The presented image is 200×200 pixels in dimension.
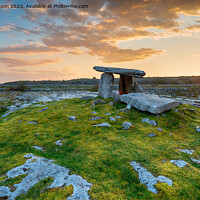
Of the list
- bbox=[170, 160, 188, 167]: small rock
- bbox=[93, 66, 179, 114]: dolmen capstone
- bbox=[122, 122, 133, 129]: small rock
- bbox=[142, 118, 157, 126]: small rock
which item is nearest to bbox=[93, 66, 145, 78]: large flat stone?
bbox=[93, 66, 179, 114]: dolmen capstone

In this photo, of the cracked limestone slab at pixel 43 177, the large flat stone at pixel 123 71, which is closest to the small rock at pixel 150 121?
the large flat stone at pixel 123 71

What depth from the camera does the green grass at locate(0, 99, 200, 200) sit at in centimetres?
524

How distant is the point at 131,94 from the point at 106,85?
14.2ft

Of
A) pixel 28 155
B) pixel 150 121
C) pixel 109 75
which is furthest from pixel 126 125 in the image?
pixel 109 75

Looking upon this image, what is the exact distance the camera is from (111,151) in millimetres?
7648

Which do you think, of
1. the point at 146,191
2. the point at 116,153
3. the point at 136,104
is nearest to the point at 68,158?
the point at 116,153

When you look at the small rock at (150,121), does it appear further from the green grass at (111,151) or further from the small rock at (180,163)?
the small rock at (180,163)

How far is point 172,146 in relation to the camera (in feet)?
28.8

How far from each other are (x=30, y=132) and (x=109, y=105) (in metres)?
7.94

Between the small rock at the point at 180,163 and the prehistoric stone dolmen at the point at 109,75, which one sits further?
the prehistoric stone dolmen at the point at 109,75

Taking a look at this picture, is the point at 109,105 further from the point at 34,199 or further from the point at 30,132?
the point at 34,199

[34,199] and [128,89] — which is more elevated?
[128,89]

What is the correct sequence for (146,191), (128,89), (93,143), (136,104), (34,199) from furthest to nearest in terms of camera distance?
(128,89), (136,104), (93,143), (146,191), (34,199)

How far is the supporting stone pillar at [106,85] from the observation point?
1908 centimetres
